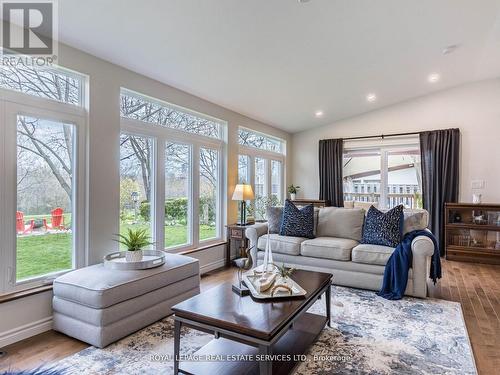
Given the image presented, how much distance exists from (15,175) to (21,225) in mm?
426

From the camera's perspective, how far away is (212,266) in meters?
4.54

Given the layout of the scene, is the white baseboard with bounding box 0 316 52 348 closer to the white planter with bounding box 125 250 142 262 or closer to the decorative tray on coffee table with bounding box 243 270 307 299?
the white planter with bounding box 125 250 142 262

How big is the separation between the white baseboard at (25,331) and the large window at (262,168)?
3.46m

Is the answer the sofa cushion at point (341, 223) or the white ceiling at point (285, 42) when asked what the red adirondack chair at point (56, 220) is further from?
the sofa cushion at point (341, 223)

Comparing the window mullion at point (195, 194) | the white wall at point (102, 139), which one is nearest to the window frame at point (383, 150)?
the window mullion at point (195, 194)

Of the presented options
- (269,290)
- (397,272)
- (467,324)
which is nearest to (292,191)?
(397,272)

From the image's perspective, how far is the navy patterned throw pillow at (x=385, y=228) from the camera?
11.9 feet

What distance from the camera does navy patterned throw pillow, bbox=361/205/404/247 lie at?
364 centimetres

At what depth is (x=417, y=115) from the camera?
588cm

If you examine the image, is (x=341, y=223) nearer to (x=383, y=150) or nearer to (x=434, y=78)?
(x=383, y=150)

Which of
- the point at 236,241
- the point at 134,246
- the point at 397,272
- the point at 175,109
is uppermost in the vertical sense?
the point at 175,109

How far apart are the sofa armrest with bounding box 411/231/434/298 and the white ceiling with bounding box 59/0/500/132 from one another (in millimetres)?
2344

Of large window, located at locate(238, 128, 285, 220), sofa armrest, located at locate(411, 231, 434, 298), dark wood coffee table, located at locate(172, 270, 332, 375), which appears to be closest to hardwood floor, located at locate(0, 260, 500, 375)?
sofa armrest, located at locate(411, 231, 434, 298)

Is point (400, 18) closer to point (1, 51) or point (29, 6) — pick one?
point (29, 6)
